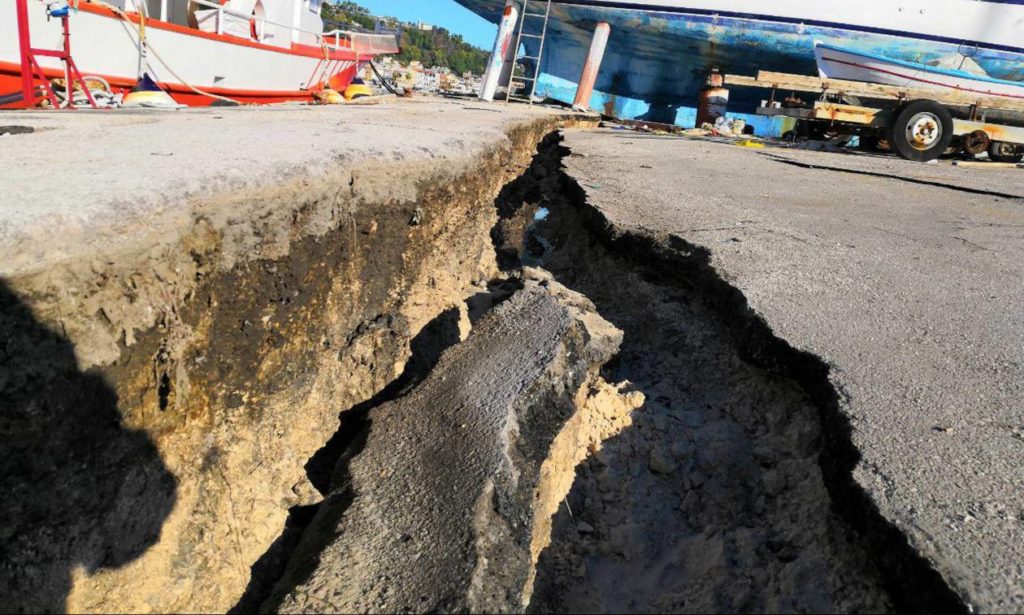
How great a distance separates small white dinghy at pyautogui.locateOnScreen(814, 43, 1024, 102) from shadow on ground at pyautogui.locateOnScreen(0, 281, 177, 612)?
1211 centimetres

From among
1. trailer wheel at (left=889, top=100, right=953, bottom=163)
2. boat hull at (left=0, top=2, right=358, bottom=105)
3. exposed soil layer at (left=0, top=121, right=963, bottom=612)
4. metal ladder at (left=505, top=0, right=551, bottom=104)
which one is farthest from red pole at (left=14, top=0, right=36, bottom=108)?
trailer wheel at (left=889, top=100, right=953, bottom=163)

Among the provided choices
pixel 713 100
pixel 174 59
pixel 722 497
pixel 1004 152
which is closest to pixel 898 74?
pixel 1004 152

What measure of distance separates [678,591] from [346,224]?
1.68 metres

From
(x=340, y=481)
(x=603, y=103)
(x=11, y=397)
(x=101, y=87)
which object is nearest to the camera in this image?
(x=11, y=397)

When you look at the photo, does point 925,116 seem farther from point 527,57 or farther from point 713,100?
point 527,57

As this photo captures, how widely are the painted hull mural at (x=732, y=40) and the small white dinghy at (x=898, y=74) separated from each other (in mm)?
1925

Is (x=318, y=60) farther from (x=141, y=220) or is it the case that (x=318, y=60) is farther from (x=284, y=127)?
(x=141, y=220)

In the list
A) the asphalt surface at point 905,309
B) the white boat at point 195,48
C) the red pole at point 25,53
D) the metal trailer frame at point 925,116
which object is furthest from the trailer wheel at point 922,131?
the red pole at point 25,53

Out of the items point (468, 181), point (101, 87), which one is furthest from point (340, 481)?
point (101, 87)

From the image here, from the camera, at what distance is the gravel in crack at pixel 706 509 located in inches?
61.5

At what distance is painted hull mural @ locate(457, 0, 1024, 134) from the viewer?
12.6m

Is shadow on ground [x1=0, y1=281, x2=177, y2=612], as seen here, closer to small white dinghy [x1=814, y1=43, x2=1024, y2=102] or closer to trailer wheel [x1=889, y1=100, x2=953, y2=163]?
trailer wheel [x1=889, y1=100, x2=953, y2=163]

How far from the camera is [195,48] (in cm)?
862

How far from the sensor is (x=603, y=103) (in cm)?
1539
